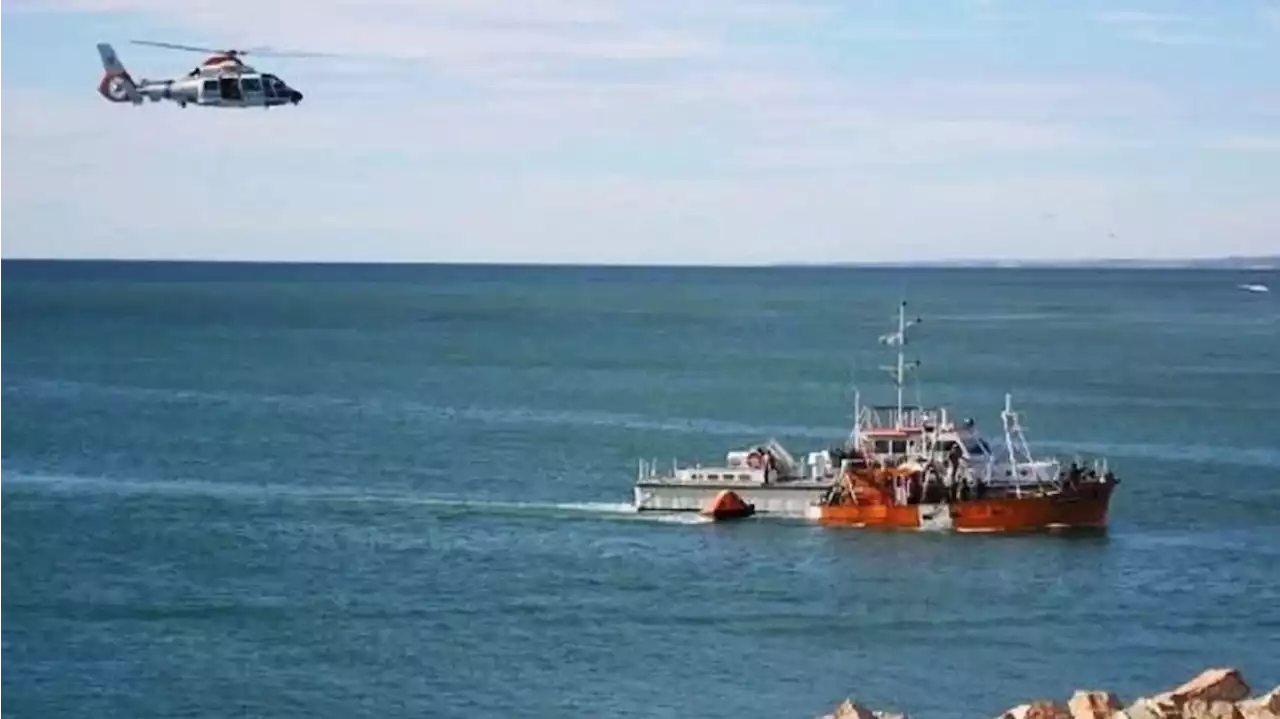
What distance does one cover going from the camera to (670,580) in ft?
191

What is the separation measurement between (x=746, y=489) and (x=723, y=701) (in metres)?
24.6

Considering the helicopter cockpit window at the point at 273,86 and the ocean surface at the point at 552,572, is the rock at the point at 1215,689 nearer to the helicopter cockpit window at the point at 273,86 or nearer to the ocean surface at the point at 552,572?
the ocean surface at the point at 552,572

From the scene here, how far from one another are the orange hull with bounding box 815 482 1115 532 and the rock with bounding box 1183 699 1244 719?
3785cm

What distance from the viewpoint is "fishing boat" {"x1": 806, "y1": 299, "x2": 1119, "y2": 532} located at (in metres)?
66.2

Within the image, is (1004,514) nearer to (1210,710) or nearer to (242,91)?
(242,91)

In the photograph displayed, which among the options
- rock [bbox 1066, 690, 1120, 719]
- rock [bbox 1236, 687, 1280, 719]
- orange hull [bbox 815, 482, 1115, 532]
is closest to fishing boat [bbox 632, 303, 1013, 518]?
orange hull [bbox 815, 482, 1115, 532]

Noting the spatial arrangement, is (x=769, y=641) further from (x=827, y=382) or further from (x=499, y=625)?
(x=827, y=382)

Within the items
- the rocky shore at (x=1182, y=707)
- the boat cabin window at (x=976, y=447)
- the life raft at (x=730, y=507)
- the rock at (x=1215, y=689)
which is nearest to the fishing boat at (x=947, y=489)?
the boat cabin window at (x=976, y=447)

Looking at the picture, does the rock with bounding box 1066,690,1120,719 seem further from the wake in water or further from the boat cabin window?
the wake in water

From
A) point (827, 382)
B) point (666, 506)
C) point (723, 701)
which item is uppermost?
point (827, 382)

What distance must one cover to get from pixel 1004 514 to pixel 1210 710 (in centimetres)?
3894

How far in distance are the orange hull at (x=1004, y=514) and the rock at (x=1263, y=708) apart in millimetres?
37817

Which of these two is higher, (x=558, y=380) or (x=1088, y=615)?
(x=558, y=380)

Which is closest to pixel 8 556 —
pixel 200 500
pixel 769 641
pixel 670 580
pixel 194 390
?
pixel 200 500
